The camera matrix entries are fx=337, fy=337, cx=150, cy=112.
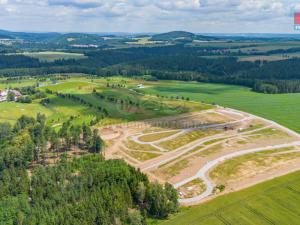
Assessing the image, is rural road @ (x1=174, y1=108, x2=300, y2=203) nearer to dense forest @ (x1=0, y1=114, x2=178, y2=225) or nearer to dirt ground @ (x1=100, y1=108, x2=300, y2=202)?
dirt ground @ (x1=100, y1=108, x2=300, y2=202)

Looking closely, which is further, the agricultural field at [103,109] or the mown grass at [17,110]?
the mown grass at [17,110]

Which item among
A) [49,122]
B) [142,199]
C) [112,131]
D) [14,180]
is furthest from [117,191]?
[49,122]

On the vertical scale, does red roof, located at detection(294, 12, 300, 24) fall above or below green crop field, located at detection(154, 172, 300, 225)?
above

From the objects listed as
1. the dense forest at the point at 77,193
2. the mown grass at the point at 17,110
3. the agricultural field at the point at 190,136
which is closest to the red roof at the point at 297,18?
the agricultural field at the point at 190,136

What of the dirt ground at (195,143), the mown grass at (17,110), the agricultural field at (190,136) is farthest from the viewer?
the mown grass at (17,110)

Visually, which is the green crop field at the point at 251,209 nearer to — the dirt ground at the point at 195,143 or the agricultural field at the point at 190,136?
the agricultural field at the point at 190,136

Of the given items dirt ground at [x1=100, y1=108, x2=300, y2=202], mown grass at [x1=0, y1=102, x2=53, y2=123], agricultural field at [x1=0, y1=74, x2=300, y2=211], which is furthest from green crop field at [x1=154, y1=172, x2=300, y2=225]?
mown grass at [x1=0, y1=102, x2=53, y2=123]
